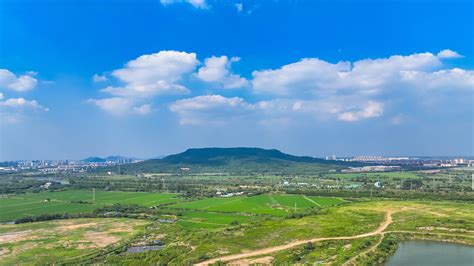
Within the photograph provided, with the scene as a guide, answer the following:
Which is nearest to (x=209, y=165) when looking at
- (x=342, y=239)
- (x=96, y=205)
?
(x=96, y=205)

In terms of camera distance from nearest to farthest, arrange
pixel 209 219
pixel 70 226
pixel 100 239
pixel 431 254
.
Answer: pixel 431 254
pixel 100 239
pixel 70 226
pixel 209 219

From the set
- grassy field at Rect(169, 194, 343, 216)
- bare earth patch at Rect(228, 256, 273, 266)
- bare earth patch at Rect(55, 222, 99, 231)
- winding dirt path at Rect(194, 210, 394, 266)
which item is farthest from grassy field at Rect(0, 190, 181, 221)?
bare earth patch at Rect(228, 256, 273, 266)

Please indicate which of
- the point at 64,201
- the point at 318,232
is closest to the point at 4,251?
the point at 318,232

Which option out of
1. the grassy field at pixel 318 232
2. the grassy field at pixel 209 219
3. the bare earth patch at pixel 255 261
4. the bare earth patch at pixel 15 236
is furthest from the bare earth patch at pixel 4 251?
→ the bare earth patch at pixel 255 261

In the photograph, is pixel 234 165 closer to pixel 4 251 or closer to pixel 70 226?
pixel 70 226

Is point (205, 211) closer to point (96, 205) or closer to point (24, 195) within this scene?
point (96, 205)

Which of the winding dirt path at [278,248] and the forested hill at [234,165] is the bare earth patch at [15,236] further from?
the forested hill at [234,165]
